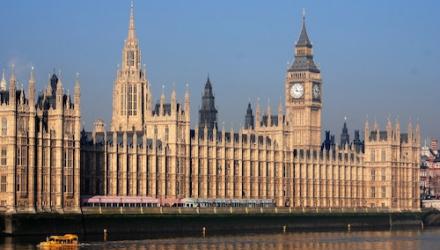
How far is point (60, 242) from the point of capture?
130250 millimetres

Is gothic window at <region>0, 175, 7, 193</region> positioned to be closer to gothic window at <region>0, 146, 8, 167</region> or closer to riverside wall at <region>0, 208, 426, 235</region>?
gothic window at <region>0, 146, 8, 167</region>

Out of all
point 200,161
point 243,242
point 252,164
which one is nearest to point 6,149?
point 243,242

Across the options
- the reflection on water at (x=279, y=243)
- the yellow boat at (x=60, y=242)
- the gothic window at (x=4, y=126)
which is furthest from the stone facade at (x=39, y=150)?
the yellow boat at (x=60, y=242)

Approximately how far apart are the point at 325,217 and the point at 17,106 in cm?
6344

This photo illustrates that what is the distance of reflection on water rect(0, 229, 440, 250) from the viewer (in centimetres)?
13175

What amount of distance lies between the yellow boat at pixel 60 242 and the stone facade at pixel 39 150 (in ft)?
46.5

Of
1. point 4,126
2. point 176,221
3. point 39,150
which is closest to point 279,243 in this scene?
point 176,221

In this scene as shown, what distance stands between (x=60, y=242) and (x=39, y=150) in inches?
794

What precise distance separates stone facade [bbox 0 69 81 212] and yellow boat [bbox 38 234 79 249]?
14.2m

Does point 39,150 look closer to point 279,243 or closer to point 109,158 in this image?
point 109,158

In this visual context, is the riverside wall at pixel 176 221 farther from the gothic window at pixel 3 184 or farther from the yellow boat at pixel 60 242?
the yellow boat at pixel 60 242

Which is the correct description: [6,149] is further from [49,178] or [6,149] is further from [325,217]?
[325,217]

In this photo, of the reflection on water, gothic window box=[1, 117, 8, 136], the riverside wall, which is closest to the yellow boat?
the reflection on water

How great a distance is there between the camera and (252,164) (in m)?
196
